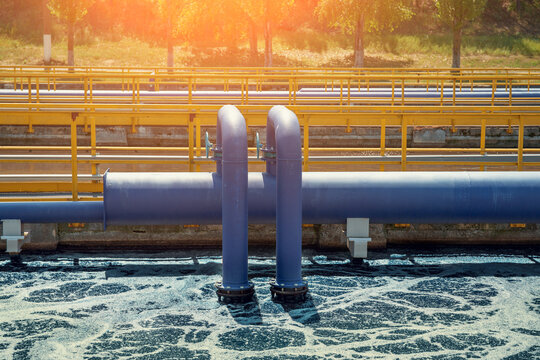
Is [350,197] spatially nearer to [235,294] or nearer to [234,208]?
[234,208]

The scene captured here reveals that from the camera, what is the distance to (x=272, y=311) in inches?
329

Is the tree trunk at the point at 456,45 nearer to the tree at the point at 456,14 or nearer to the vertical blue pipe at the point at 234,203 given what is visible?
the tree at the point at 456,14

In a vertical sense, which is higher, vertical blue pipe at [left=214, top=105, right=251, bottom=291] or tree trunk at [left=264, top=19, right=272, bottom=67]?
tree trunk at [left=264, top=19, right=272, bottom=67]

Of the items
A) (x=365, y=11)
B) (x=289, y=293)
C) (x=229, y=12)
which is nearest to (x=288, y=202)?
(x=289, y=293)

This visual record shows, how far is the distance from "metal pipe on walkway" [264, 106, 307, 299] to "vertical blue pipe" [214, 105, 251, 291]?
15.5 inches

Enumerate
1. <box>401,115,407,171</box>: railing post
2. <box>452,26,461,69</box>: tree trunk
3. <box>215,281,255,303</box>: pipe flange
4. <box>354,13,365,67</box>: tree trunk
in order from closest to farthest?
<box>215,281,255,303</box>: pipe flange, <box>401,115,407,171</box>: railing post, <box>452,26,461,69</box>: tree trunk, <box>354,13,365,67</box>: tree trunk

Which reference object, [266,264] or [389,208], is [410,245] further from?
[266,264]

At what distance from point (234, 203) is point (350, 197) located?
204cm

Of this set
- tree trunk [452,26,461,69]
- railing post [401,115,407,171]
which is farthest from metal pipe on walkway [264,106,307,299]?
tree trunk [452,26,461,69]

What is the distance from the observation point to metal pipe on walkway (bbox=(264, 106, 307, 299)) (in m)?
8.40

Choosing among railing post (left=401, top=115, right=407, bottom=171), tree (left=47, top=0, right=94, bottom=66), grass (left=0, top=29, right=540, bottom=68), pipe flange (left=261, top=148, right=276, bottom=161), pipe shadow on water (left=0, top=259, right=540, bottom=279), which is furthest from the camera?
grass (left=0, top=29, right=540, bottom=68)

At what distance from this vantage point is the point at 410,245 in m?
11.2

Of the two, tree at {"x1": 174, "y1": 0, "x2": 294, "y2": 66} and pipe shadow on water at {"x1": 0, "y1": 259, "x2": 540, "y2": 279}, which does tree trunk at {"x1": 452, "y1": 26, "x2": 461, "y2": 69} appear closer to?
tree at {"x1": 174, "y1": 0, "x2": 294, "y2": 66}

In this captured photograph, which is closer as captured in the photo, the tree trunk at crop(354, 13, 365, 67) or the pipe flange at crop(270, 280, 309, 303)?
the pipe flange at crop(270, 280, 309, 303)
